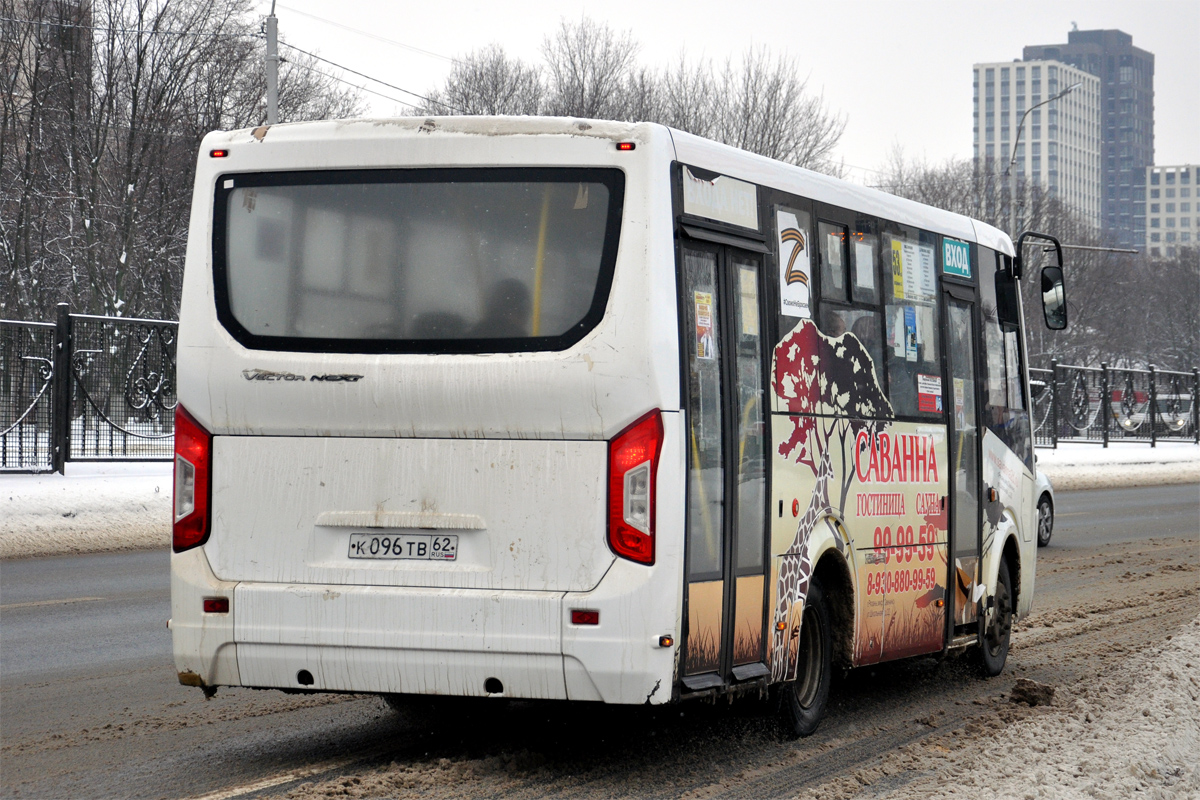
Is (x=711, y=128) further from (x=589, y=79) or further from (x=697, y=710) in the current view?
(x=697, y=710)

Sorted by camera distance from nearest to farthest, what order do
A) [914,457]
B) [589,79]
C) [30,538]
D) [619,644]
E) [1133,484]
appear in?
[619,644], [914,457], [30,538], [1133,484], [589,79]

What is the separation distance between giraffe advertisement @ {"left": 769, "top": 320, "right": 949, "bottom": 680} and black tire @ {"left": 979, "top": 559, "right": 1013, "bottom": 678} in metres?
0.80

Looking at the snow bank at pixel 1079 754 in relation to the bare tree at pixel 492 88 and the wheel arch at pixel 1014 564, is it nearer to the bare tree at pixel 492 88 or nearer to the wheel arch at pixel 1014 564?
the wheel arch at pixel 1014 564

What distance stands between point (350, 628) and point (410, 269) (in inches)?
55.7

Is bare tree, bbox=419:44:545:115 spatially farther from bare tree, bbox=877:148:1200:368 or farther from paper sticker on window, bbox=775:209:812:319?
paper sticker on window, bbox=775:209:812:319

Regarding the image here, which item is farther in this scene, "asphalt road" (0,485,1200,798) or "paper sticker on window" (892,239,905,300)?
"paper sticker on window" (892,239,905,300)

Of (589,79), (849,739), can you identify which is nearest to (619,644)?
(849,739)

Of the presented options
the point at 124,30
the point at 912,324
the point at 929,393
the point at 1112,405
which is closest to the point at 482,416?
the point at 912,324

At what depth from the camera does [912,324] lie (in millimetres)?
7941

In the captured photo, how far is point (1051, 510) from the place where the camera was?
733 inches

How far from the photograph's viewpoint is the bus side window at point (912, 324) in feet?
25.3

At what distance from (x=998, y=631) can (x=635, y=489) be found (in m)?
4.50

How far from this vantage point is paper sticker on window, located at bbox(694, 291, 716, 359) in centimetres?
588

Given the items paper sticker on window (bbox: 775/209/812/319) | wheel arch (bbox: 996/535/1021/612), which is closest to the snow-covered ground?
wheel arch (bbox: 996/535/1021/612)
